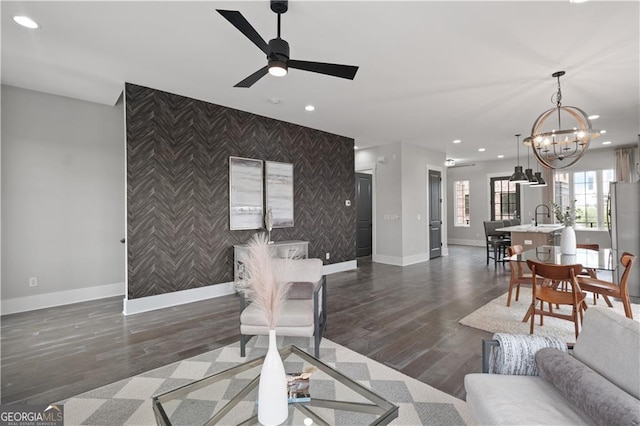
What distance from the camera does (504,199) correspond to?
33.3ft

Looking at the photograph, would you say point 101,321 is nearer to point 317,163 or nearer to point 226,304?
point 226,304

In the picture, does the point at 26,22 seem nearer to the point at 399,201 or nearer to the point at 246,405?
the point at 246,405

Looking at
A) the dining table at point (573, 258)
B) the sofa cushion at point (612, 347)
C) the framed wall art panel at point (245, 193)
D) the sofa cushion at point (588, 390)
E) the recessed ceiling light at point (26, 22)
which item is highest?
the recessed ceiling light at point (26, 22)

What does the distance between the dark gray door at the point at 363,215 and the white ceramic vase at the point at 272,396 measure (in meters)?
6.72

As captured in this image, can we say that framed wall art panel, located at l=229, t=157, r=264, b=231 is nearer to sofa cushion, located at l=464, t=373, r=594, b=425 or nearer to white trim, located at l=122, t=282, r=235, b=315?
white trim, located at l=122, t=282, r=235, b=315

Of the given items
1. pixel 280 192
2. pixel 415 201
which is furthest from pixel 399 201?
pixel 280 192

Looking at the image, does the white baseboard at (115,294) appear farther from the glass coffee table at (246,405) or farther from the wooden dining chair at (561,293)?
the wooden dining chair at (561,293)

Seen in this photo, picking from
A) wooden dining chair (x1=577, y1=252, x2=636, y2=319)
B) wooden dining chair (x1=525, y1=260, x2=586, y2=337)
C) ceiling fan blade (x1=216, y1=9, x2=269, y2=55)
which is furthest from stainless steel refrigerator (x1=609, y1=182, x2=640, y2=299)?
ceiling fan blade (x1=216, y1=9, x2=269, y2=55)

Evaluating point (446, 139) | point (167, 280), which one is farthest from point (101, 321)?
point (446, 139)

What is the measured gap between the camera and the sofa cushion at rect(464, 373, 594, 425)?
48.1 inches

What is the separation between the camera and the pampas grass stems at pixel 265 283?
137cm

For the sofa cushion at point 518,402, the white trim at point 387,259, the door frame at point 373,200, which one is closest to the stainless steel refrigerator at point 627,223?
the white trim at point 387,259

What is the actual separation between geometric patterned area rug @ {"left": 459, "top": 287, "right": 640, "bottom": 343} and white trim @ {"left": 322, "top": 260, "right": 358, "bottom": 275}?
2936mm

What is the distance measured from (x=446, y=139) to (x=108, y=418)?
24.0 ft
